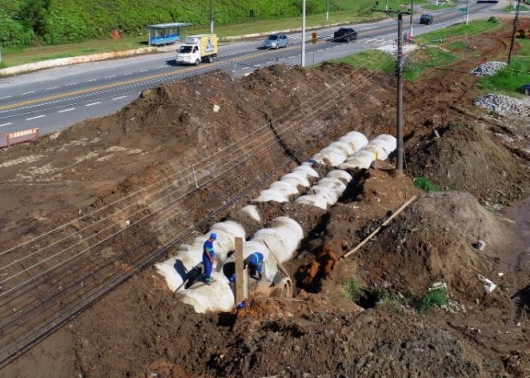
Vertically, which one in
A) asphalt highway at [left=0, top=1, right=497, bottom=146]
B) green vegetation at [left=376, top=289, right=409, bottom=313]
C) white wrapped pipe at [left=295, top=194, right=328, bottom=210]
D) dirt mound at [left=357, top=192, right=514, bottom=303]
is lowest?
green vegetation at [left=376, top=289, right=409, bottom=313]

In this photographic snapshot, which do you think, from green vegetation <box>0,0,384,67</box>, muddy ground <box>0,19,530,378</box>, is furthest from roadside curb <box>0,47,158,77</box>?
muddy ground <box>0,19,530,378</box>

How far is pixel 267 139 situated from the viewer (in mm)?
28484

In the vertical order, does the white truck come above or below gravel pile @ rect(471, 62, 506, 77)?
above

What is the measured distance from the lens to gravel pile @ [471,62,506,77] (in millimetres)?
46906

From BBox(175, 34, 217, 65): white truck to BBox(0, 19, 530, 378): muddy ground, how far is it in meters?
16.7

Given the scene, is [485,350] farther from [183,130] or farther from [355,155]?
[183,130]

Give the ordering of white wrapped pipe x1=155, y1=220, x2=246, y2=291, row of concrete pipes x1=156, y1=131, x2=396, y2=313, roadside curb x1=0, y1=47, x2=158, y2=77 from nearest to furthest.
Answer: row of concrete pipes x1=156, y1=131, x2=396, y2=313 → white wrapped pipe x1=155, y1=220, x2=246, y2=291 → roadside curb x1=0, y1=47, x2=158, y2=77

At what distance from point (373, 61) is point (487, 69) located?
8108 millimetres

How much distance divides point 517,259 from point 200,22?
61.9 meters

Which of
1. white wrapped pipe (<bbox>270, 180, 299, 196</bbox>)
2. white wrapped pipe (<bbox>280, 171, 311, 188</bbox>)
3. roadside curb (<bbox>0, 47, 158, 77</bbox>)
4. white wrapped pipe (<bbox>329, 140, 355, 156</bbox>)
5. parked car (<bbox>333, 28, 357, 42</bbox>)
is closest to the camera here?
white wrapped pipe (<bbox>270, 180, 299, 196</bbox>)

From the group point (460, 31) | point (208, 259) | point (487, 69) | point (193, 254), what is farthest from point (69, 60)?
point (460, 31)

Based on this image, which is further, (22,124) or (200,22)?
(200,22)

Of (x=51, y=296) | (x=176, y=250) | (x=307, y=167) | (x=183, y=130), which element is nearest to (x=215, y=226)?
(x=176, y=250)

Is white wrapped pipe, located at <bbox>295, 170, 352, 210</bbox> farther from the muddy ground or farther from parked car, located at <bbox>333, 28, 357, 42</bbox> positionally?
parked car, located at <bbox>333, 28, 357, 42</bbox>
